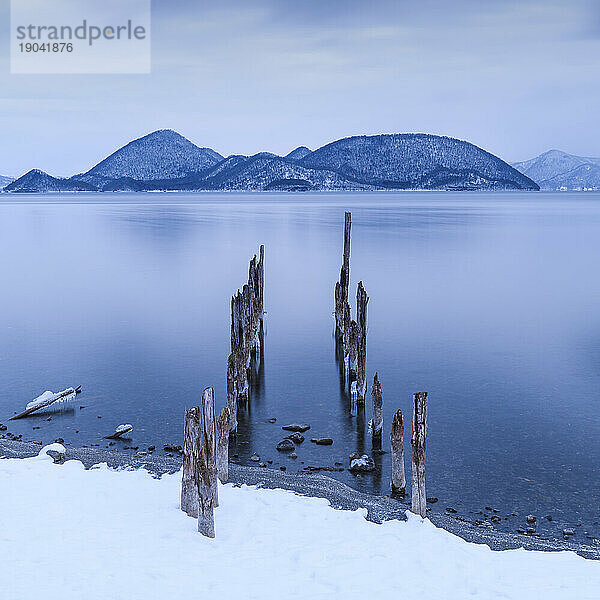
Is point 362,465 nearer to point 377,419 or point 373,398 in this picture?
point 377,419

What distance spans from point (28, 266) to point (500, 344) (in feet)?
135

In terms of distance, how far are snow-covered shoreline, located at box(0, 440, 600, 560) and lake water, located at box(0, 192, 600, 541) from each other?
0.67 metres

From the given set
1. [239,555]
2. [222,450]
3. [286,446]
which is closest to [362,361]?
[286,446]

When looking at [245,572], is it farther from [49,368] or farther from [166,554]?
[49,368]

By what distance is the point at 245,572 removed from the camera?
1080 centimetres

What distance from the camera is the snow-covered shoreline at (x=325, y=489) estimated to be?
12562 mm

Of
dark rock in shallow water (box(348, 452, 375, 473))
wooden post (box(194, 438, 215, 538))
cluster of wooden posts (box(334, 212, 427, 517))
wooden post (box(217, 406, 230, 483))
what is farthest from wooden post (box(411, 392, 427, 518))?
wooden post (box(194, 438, 215, 538))

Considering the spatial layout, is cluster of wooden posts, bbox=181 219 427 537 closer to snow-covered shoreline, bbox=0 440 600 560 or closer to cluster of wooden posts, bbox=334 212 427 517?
cluster of wooden posts, bbox=334 212 427 517

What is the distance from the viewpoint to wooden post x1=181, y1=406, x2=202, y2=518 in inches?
462

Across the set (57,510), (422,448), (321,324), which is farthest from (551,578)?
(321,324)

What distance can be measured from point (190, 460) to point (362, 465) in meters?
5.47

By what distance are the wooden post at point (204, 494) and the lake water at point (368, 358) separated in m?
4.60

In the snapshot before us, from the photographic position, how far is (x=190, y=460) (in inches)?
472

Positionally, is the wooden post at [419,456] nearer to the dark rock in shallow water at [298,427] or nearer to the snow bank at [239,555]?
the snow bank at [239,555]
